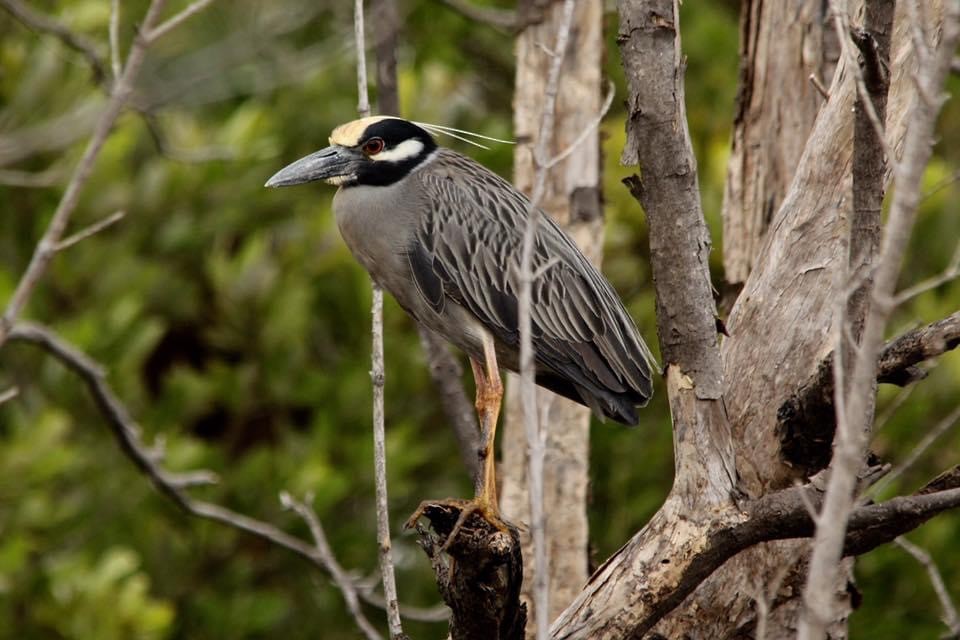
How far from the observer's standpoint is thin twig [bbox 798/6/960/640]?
238 centimetres

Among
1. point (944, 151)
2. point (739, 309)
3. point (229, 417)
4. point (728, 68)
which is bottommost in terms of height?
point (229, 417)

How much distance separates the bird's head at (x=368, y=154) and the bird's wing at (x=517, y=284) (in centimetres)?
13

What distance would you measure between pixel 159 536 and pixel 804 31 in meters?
4.07

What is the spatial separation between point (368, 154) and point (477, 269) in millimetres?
591

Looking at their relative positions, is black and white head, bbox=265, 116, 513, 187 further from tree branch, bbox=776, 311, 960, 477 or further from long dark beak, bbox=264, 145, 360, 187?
tree branch, bbox=776, 311, 960, 477

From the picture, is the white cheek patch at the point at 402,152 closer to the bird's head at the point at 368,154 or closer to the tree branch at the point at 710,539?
the bird's head at the point at 368,154

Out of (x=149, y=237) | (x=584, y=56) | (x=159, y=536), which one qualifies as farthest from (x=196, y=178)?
(x=584, y=56)

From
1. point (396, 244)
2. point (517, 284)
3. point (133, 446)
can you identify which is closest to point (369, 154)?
point (396, 244)

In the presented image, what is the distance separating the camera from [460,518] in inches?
141

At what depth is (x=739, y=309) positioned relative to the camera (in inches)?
159

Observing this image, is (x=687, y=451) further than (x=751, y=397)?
No

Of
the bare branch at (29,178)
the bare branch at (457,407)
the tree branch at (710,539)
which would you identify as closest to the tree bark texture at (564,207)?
the bare branch at (457,407)

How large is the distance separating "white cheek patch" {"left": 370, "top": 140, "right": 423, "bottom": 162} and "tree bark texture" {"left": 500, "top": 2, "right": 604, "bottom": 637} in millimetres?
554

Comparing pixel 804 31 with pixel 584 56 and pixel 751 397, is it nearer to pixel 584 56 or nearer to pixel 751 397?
pixel 584 56
